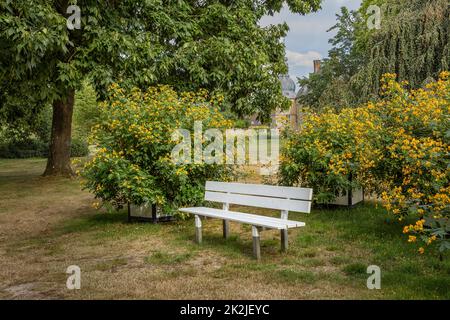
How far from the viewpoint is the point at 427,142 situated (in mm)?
4812

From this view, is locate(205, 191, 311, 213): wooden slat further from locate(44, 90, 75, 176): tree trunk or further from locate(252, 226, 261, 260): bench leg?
locate(44, 90, 75, 176): tree trunk

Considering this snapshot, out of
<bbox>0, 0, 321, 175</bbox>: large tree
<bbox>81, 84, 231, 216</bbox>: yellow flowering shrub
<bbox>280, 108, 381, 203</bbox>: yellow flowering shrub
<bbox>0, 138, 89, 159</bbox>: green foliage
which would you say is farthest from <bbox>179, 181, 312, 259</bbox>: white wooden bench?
<bbox>0, 138, 89, 159</bbox>: green foliage

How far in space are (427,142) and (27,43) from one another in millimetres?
7090

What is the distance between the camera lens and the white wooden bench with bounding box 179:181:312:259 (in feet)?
17.8

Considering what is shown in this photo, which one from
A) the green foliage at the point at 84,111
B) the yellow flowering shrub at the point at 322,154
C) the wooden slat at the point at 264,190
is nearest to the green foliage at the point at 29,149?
the green foliage at the point at 84,111

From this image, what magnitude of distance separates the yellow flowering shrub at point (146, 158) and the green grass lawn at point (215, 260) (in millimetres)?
581

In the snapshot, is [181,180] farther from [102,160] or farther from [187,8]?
[187,8]

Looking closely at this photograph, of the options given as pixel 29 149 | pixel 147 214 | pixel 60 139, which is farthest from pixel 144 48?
pixel 29 149

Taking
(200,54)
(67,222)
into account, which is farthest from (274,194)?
(200,54)

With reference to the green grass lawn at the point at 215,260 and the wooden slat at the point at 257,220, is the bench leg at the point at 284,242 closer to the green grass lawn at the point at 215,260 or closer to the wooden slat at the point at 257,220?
the green grass lawn at the point at 215,260

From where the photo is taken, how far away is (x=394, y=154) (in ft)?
18.6

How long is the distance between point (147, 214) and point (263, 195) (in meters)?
2.66

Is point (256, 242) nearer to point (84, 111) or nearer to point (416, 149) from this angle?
point (416, 149)

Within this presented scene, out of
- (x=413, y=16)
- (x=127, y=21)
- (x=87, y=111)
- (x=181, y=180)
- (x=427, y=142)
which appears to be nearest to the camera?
(x=427, y=142)
